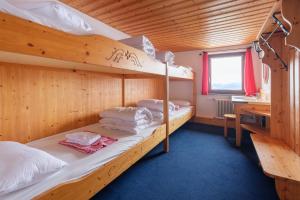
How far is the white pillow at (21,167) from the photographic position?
0.83m

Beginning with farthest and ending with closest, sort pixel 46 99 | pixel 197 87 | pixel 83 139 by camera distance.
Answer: pixel 197 87, pixel 46 99, pixel 83 139

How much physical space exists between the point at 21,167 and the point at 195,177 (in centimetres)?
167

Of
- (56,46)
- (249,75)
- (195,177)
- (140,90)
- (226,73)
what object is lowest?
(195,177)

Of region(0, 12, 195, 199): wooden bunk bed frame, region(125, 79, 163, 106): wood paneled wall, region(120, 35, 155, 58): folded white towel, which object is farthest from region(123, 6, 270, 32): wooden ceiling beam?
region(125, 79, 163, 106): wood paneled wall

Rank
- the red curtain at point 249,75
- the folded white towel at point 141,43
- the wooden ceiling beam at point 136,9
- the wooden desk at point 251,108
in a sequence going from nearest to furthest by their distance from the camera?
the wooden ceiling beam at point 136,9
the folded white towel at point 141,43
the wooden desk at point 251,108
the red curtain at point 249,75

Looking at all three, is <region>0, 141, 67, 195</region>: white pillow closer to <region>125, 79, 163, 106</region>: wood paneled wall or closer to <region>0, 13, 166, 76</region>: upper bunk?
<region>0, 13, 166, 76</region>: upper bunk

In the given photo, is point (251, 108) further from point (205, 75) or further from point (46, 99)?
point (46, 99)

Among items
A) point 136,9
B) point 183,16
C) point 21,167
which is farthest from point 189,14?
point 21,167

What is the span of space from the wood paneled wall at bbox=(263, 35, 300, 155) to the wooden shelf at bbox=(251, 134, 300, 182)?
0.10 meters

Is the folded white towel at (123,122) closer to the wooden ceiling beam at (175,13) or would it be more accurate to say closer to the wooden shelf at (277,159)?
the wooden shelf at (277,159)

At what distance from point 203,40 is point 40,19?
302cm

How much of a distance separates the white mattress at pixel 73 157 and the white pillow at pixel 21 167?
0.14ft

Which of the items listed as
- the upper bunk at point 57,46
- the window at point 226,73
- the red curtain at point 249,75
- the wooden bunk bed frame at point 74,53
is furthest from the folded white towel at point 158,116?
the red curtain at point 249,75

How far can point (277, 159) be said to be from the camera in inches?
61.3
